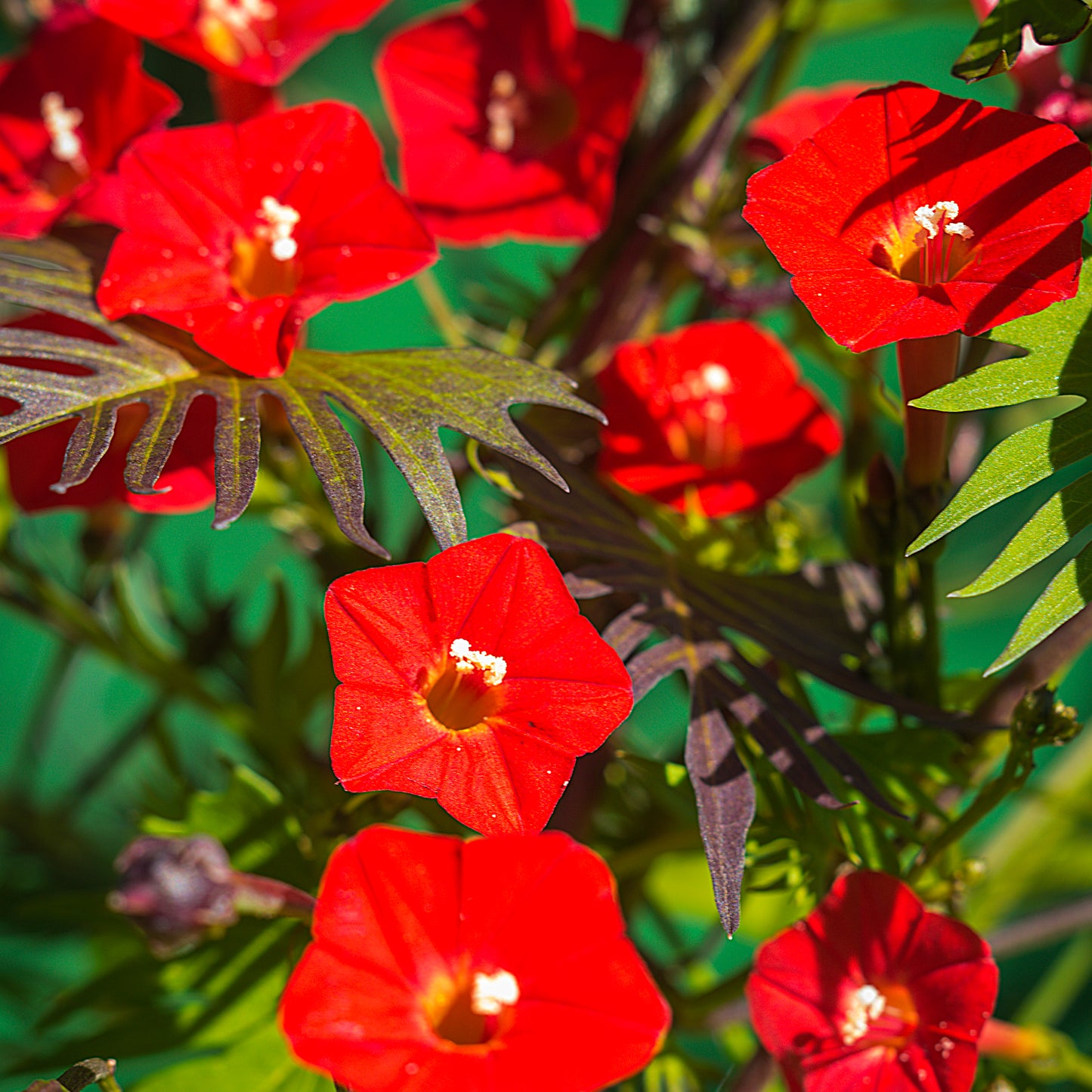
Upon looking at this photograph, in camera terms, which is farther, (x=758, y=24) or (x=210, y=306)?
(x=758, y=24)

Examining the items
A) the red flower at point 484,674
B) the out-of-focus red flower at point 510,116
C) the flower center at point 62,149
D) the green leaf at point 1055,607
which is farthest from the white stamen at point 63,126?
the green leaf at point 1055,607

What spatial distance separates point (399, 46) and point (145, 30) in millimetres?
91

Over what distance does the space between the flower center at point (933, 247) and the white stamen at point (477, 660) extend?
13 cm

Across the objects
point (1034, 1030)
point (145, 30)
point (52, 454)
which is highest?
point (145, 30)

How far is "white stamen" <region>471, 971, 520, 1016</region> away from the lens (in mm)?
260

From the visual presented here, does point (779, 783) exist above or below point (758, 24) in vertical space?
below

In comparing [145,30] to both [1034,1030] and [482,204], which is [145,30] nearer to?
[482,204]

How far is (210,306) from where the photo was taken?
31 centimetres

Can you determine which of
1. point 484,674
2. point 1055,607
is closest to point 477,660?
point 484,674

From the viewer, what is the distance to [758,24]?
1.38 ft

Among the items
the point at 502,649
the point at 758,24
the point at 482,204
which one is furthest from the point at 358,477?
the point at 758,24

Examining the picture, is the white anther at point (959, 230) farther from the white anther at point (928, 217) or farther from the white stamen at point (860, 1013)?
the white stamen at point (860, 1013)

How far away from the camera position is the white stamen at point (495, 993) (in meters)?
0.26

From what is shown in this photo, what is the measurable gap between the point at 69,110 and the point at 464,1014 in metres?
0.30
